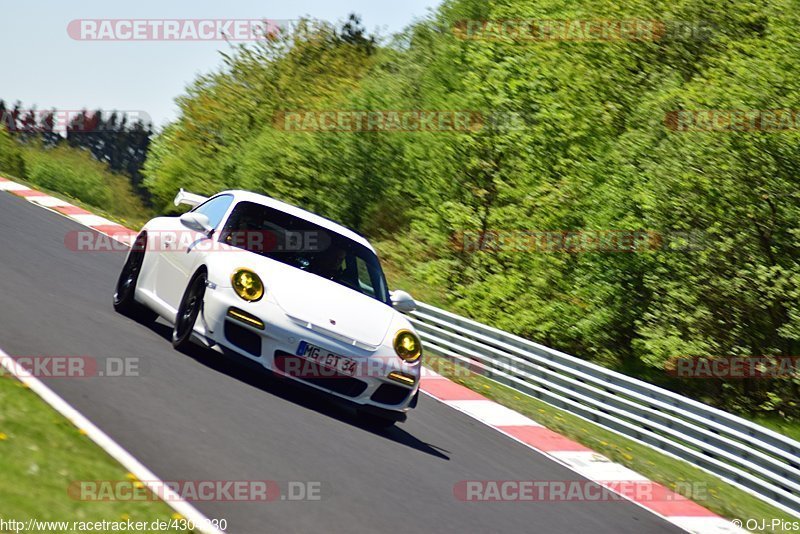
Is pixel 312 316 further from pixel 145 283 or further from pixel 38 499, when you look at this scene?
pixel 38 499

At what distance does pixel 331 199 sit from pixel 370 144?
2497mm

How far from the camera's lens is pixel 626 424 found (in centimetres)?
1377

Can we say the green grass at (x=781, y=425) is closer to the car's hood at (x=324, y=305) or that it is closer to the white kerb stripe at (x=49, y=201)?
the car's hood at (x=324, y=305)

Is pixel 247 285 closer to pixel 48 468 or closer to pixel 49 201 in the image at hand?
pixel 48 468

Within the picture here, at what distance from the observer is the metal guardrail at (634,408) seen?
11.8 m

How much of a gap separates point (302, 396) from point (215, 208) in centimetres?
198

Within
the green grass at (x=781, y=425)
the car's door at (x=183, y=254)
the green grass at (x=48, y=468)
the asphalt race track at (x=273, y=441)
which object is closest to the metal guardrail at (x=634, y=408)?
the asphalt race track at (x=273, y=441)

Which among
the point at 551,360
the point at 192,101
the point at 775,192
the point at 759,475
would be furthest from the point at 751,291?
the point at 192,101

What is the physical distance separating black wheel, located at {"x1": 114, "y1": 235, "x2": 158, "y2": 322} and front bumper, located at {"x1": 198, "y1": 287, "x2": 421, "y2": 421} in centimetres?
193

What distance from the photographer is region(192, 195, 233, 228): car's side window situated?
30.2 ft
